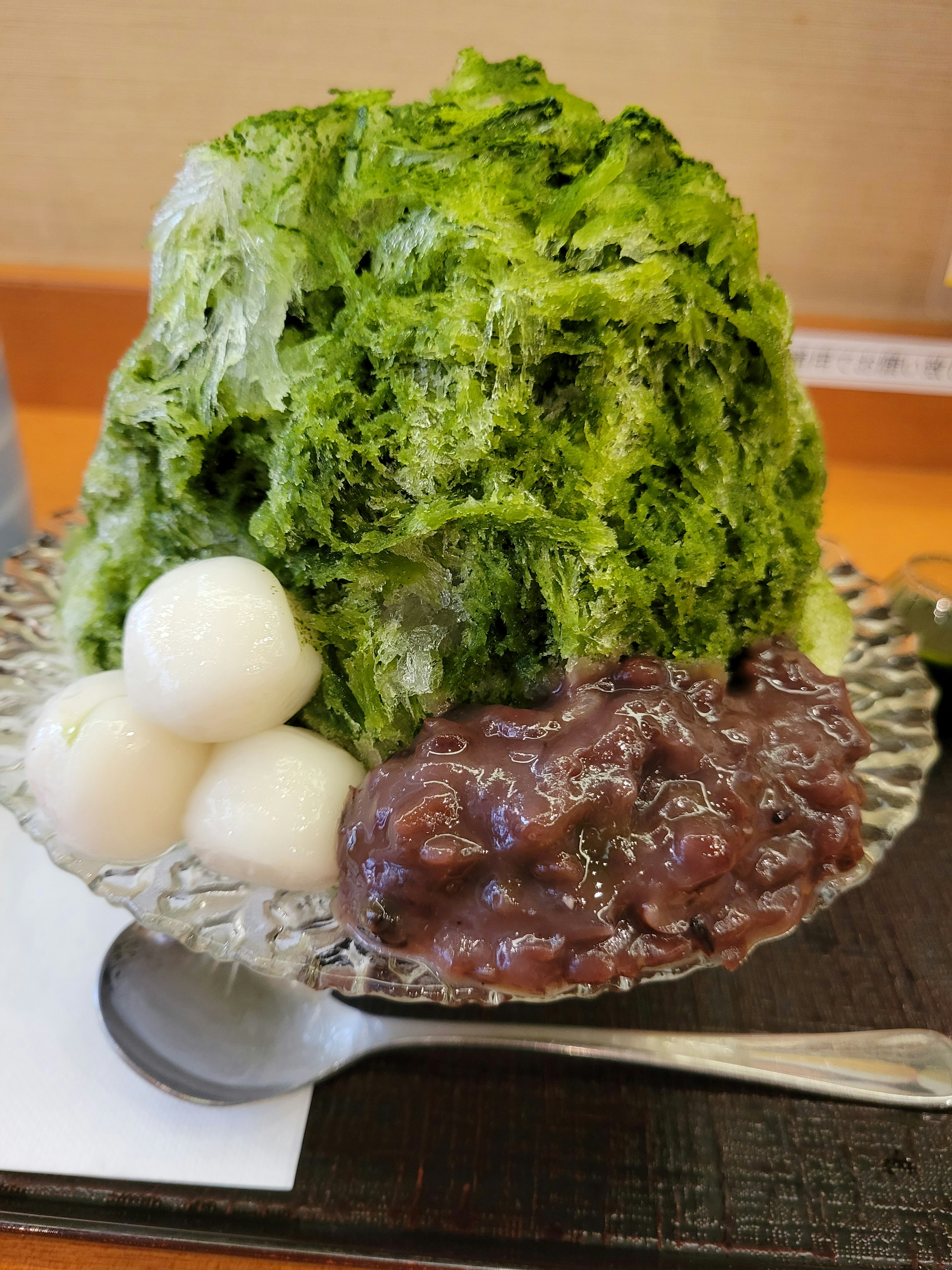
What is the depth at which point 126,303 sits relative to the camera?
1.83 meters

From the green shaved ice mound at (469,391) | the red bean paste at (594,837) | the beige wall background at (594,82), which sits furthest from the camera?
the beige wall background at (594,82)

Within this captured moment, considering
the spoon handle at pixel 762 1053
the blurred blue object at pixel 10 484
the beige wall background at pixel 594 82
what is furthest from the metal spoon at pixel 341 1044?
the beige wall background at pixel 594 82

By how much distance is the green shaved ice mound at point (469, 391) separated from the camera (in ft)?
2.41

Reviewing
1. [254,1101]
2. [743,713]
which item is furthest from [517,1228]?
[743,713]

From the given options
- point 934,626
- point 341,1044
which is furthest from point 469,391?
point 934,626

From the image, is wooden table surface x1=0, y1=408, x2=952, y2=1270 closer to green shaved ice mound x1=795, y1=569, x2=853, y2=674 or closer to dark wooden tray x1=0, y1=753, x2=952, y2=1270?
green shaved ice mound x1=795, y1=569, x2=853, y2=674

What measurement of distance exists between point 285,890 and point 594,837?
31 cm

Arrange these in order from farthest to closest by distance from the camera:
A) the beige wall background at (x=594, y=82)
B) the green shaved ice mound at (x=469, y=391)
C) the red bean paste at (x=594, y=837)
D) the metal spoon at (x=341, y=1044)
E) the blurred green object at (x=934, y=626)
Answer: the beige wall background at (x=594, y=82) → the blurred green object at (x=934, y=626) → the metal spoon at (x=341, y=1044) → the green shaved ice mound at (x=469, y=391) → the red bean paste at (x=594, y=837)

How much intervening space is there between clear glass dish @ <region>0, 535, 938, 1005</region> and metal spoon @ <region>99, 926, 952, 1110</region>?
0.18 metres

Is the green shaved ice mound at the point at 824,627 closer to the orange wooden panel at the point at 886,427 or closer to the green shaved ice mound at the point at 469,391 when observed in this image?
the green shaved ice mound at the point at 469,391

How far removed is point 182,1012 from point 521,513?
0.67 meters

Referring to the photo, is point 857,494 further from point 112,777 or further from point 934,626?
point 112,777

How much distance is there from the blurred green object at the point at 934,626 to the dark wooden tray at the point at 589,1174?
1.72ft

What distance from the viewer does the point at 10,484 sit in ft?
4.80
